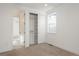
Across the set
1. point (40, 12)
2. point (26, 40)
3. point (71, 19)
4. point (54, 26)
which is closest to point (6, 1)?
point (40, 12)

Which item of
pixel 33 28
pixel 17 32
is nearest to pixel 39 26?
pixel 33 28

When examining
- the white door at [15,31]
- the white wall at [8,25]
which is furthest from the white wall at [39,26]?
the white door at [15,31]

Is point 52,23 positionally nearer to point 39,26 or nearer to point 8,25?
point 39,26

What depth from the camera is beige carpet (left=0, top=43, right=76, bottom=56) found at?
119cm

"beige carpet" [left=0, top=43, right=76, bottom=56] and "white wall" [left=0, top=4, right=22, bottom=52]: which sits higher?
"white wall" [left=0, top=4, right=22, bottom=52]

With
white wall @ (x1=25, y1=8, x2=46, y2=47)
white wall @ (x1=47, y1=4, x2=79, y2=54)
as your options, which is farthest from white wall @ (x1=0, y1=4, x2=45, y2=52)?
white wall @ (x1=47, y1=4, x2=79, y2=54)

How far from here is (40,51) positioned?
1253 millimetres

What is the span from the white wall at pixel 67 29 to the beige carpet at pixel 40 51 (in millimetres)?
95

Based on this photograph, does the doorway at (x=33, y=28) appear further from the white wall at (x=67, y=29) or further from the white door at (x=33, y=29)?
the white wall at (x=67, y=29)

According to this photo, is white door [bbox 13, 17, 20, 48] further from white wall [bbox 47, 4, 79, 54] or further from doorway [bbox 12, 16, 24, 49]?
white wall [bbox 47, 4, 79, 54]

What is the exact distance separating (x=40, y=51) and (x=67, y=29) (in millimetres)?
492

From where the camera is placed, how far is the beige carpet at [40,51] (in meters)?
1.19

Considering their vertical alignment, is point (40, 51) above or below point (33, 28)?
below

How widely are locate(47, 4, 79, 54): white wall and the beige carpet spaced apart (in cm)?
9
